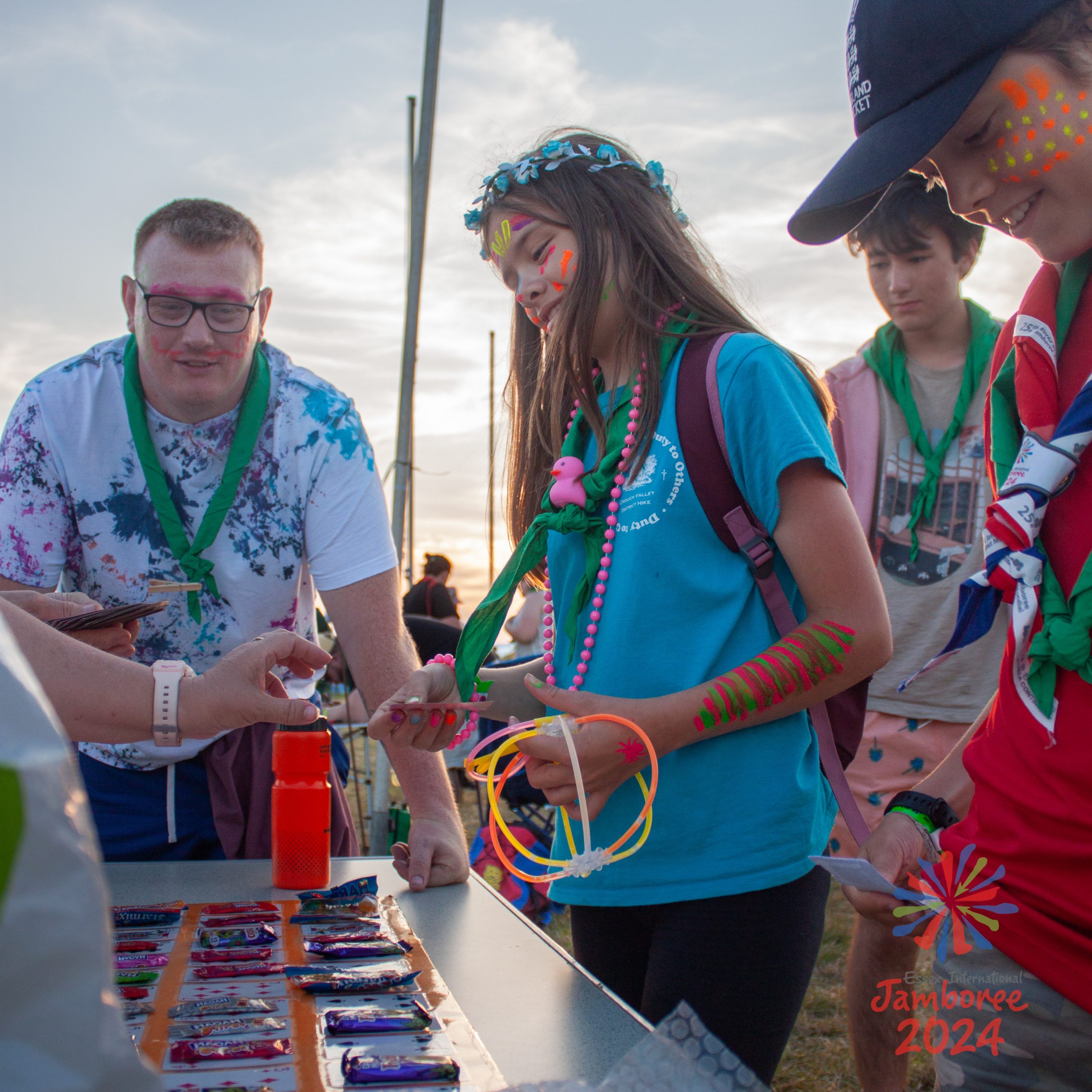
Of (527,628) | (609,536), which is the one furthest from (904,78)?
(527,628)

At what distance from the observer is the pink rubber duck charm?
1.42 m

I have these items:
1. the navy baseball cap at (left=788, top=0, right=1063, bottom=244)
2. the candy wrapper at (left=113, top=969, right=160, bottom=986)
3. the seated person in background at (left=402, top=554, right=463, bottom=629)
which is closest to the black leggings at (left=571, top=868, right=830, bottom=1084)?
the candy wrapper at (left=113, top=969, right=160, bottom=986)

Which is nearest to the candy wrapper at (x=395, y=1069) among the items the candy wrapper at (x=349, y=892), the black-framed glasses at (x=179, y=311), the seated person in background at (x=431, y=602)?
the candy wrapper at (x=349, y=892)

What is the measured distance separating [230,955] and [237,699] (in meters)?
0.36

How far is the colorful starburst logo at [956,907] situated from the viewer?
1.06 metres

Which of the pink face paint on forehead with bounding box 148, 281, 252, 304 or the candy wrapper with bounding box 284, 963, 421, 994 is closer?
the candy wrapper with bounding box 284, 963, 421, 994

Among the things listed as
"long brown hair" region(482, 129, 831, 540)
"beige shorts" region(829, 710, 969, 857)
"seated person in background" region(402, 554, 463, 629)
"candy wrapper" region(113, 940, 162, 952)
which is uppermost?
"long brown hair" region(482, 129, 831, 540)

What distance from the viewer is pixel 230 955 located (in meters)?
1.18

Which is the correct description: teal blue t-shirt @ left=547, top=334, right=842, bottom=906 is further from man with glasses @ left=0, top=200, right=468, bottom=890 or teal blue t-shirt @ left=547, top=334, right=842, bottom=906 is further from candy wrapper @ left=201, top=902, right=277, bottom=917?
man with glasses @ left=0, top=200, right=468, bottom=890

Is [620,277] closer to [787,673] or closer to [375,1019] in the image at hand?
[787,673]

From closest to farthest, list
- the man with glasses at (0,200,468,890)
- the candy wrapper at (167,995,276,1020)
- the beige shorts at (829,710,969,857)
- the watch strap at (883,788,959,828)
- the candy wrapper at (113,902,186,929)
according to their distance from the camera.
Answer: the candy wrapper at (167,995,276,1020) < the watch strap at (883,788,959,828) < the candy wrapper at (113,902,186,929) < the man with glasses at (0,200,468,890) < the beige shorts at (829,710,969,857)

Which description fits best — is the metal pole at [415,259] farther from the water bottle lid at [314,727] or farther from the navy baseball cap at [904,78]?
the navy baseball cap at [904,78]

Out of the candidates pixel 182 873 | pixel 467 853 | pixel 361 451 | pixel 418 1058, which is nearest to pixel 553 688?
pixel 418 1058

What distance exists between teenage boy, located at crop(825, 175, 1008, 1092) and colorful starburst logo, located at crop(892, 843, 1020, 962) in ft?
4.04
